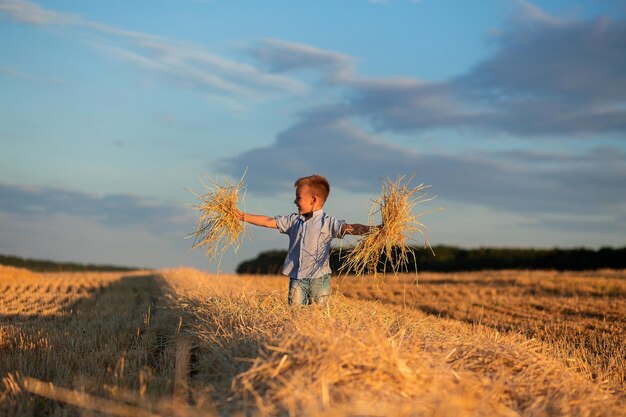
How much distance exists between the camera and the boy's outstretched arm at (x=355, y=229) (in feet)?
23.9

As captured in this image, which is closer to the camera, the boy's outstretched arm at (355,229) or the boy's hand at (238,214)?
the boy's outstretched arm at (355,229)

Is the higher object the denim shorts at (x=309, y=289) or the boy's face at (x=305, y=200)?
the boy's face at (x=305, y=200)

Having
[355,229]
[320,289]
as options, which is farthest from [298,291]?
[355,229]

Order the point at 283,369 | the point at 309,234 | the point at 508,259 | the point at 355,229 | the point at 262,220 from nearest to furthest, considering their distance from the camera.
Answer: the point at 283,369, the point at 355,229, the point at 309,234, the point at 262,220, the point at 508,259

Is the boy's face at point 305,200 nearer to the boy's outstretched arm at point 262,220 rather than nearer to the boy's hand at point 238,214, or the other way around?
the boy's outstretched arm at point 262,220

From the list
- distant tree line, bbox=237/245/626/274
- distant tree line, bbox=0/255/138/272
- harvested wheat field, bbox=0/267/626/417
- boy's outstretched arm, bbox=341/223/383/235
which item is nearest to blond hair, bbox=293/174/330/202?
boy's outstretched arm, bbox=341/223/383/235

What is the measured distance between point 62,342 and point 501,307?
10.8 metres

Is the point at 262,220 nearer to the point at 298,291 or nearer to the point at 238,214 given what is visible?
the point at 238,214

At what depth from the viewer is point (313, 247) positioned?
25.2ft

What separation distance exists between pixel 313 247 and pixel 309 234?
0.16 m

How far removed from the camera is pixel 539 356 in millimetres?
5551

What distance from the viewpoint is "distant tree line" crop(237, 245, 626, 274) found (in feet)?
119

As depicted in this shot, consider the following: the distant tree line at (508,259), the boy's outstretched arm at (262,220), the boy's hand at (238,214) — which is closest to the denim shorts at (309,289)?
the boy's outstretched arm at (262,220)

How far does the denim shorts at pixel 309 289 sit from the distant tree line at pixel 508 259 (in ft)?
94.4
